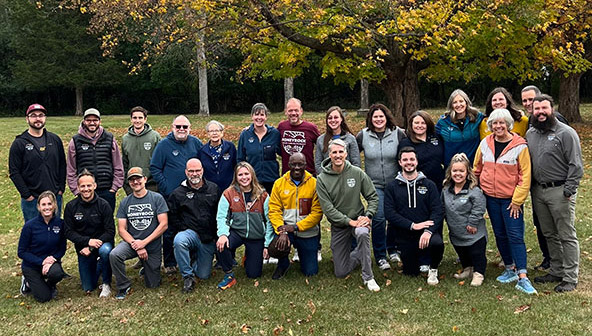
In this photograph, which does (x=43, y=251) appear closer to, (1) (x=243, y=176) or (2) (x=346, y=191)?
(1) (x=243, y=176)

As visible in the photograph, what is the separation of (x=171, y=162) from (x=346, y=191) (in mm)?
2203

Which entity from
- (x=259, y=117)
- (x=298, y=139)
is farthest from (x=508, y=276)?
(x=259, y=117)

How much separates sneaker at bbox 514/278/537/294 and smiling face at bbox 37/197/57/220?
16.5 ft

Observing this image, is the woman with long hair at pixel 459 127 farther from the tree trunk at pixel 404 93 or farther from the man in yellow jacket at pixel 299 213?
the tree trunk at pixel 404 93

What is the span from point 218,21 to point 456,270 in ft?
Result: 32.4

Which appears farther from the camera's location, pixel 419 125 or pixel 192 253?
pixel 192 253

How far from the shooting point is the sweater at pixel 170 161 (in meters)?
6.39

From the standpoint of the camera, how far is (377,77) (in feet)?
49.5

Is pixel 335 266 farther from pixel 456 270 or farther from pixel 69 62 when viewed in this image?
pixel 69 62

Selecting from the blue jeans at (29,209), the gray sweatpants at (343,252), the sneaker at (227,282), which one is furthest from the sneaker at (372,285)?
the blue jeans at (29,209)

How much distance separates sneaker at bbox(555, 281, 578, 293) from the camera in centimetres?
524

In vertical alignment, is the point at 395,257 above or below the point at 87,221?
below

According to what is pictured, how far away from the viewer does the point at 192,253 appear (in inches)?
244

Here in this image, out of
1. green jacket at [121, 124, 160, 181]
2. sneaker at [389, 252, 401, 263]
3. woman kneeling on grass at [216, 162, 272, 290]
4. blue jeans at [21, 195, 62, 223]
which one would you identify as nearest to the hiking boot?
sneaker at [389, 252, 401, 263]
